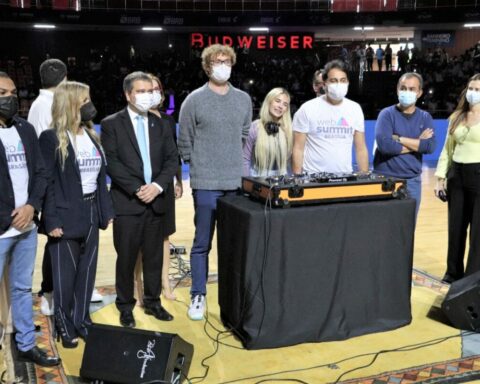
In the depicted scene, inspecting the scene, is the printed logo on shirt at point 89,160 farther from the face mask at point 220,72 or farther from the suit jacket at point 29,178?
the face mask at point 220,72

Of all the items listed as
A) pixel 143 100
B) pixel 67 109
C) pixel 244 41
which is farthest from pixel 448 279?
pixel 244 41

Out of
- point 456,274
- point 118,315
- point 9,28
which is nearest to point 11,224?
point 118,315

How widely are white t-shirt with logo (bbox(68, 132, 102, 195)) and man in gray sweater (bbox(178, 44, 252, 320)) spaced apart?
581 millimetres

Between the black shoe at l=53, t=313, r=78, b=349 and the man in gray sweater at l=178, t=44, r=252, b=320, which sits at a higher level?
the man in gray sweater at l=178, t=44, r=252, b=320

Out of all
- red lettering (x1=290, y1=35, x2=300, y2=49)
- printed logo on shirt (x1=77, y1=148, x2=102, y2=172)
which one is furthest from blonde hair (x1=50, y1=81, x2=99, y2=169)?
red lettering (x1=290, y1=35, x2=300, y2=49)

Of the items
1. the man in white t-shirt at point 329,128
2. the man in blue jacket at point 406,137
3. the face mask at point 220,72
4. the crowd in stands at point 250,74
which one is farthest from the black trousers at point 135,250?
the crowd in stands at point 250,74

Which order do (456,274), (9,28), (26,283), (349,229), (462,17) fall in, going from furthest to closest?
(9,28) → (462,17) → (456,274) → (349,229) → (26,283)

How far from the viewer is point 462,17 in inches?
669

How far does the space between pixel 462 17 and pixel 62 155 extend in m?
16.4

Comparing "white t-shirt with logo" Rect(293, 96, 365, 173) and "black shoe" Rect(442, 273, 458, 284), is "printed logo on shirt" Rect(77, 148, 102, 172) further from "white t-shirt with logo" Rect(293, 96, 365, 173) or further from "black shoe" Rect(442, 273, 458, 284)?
"black shoe" Rect(442, 273, 458, 284)

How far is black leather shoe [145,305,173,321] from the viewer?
12.1ft

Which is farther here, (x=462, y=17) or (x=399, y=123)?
(x=462, y=17)

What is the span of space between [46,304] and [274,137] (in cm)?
183

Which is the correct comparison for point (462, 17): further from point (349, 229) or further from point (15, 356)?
point (15, 356)
